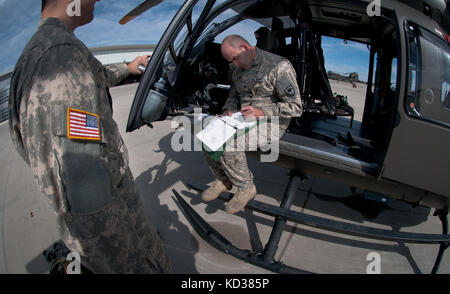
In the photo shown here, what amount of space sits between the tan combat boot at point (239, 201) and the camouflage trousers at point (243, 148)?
0.04 metres

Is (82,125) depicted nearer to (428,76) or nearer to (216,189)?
(216,189)

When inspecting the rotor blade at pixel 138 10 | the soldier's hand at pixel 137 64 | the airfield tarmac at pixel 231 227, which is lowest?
the airfield tarmac at pixel 231 227

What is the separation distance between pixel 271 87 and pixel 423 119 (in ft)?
3.59

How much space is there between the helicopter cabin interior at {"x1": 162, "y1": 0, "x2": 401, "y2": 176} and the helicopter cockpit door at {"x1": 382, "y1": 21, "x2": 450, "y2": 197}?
61cm

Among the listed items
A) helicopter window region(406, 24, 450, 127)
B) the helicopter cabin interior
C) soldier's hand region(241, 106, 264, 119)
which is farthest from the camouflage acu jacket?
helicopter window region(406, 24, 450, 127)

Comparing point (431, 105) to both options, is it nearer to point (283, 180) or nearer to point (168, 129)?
point (283, 180)

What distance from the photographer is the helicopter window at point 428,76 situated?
166 centimetres

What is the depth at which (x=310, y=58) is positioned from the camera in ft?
10.7

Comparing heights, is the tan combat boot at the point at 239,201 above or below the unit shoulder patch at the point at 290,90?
below

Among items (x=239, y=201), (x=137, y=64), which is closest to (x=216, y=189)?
(x=239, y=201)

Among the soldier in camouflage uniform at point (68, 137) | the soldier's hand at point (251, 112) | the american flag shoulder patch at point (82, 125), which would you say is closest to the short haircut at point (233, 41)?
the soldier's hand at point (251, 112)

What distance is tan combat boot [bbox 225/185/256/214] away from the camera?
6.24 feet

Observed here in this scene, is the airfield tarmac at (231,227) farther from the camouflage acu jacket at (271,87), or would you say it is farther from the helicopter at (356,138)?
the camouflage acu jacket at (271,87)

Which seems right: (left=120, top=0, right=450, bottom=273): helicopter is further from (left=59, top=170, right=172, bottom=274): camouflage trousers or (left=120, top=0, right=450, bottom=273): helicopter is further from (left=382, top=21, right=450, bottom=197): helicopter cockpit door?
(left=59, top=170, right=172, bottom=274): camouflage trousers
